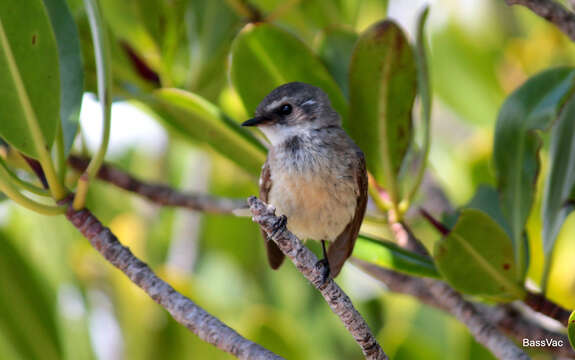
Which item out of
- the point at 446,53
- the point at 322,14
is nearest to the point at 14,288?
the point at 322,14

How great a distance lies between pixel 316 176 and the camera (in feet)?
8.53

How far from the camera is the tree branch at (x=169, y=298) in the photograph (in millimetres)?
2088

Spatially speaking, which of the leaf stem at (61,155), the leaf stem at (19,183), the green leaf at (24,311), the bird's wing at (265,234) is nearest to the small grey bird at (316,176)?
the bird's wing at (265,234)

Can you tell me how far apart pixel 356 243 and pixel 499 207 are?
744 millimetres

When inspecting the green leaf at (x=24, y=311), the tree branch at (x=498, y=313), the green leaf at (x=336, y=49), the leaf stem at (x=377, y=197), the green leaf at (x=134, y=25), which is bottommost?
the tree branch at (x=498, y=313)

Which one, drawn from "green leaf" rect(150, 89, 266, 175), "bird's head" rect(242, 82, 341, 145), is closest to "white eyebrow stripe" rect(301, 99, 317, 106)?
"bird's head" rect(242, 82, 341, 145)

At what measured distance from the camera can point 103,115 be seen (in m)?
2.23

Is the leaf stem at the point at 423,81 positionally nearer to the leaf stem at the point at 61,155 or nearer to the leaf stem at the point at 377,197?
the leaf stem at the point at 377,197

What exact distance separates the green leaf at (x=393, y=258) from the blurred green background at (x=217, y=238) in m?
0.55

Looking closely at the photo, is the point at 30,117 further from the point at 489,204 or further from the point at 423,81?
the point at 489,204

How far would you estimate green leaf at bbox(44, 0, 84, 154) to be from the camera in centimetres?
243

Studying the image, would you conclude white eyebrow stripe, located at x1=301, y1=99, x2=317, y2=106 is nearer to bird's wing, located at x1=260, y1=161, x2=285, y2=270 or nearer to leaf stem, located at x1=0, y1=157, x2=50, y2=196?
bird's wing, located at x1=260, y1=161, x2=285, y2=270

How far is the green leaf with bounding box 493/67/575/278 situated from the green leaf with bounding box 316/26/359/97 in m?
0.68

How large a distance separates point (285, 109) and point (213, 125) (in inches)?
14.0
